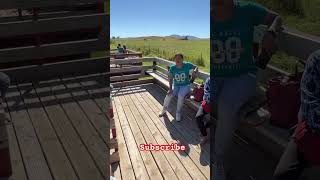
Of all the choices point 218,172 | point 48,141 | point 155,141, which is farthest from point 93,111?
point 218,172

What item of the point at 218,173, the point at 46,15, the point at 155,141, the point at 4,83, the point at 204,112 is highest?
the point at 46,15

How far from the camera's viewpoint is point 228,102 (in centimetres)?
104

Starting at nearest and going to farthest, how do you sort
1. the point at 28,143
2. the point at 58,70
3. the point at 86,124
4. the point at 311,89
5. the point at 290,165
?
the point at 311,89 < the point at 290,165 < the point at 58,70 < the point at 28,143 < the point at 86,124

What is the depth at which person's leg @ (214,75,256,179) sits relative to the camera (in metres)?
1.02

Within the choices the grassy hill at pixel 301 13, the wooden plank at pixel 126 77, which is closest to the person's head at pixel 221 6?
the grassy hill at pixel 301 13

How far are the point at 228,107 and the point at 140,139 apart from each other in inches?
12.6

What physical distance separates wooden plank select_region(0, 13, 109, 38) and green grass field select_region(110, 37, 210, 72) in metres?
0.10

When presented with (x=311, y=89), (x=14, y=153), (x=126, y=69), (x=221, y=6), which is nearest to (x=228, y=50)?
(x=221, y=6)

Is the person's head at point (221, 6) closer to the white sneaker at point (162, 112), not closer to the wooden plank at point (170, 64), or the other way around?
the wooden plank at point (170, 64)

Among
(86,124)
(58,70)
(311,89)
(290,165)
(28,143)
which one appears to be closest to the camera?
(311,89)

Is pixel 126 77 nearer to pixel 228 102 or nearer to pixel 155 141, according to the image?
pixel 155 141

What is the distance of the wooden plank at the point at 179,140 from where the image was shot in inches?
45.6

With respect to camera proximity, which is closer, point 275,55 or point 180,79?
point 275,55

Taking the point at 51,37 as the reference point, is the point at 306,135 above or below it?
below
